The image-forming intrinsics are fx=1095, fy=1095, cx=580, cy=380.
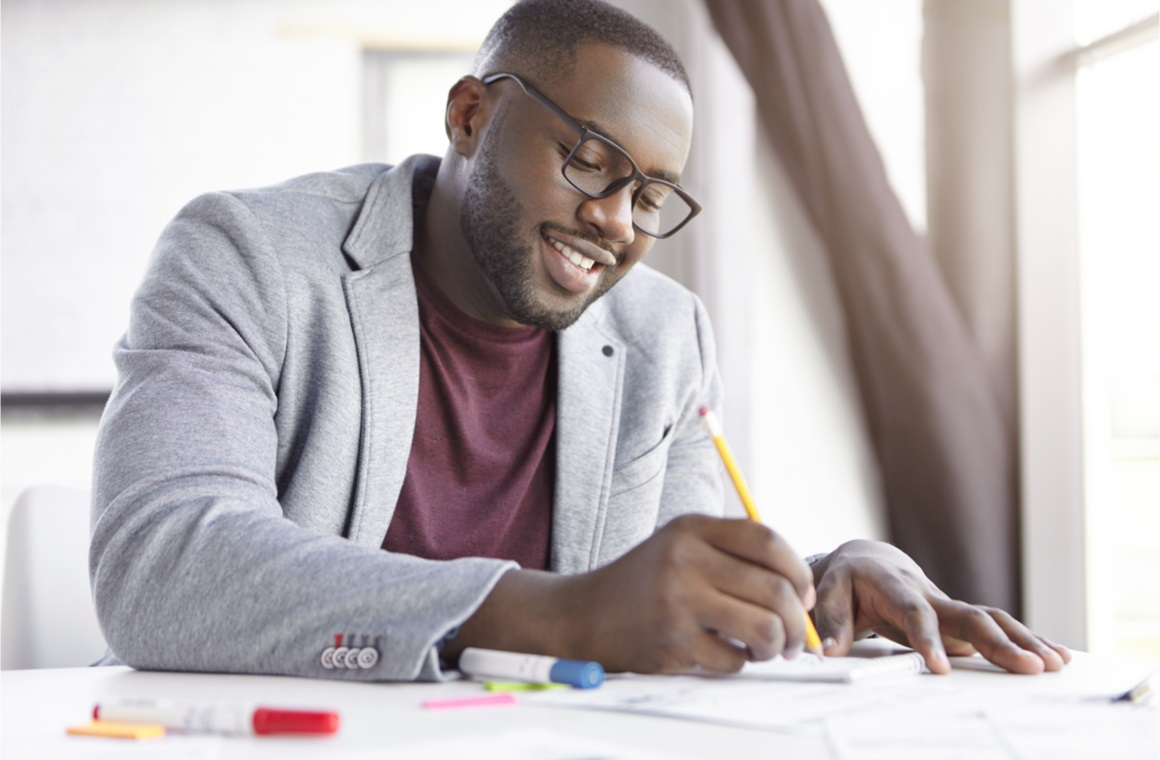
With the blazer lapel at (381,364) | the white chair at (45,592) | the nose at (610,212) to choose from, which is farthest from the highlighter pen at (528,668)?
the white chair at (45,592)

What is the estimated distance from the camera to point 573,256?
1.71 metres

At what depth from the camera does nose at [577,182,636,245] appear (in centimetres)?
163

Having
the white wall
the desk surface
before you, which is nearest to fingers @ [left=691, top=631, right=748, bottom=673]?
the desk surface

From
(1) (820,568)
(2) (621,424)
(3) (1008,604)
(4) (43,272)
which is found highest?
(4) (43,272)

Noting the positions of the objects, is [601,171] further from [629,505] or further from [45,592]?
[45,592]

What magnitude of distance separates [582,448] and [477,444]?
0.18 meters

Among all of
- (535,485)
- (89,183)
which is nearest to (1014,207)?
(535,485)

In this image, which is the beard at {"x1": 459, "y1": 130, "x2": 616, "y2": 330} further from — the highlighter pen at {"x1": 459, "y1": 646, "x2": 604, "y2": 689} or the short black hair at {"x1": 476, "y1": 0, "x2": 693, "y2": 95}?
the highlighter pen at {"x1": 459, "y1": 646, "x2": 604, "y2": 689}

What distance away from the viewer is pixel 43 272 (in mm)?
3115

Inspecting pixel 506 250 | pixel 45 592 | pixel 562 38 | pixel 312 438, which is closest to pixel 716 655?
pixel 312 438

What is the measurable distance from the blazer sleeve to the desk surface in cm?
4

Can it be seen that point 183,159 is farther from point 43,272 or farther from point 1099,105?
point 1099,105

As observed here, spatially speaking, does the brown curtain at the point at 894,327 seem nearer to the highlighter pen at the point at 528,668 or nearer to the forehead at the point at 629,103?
the forehead at the point at 629,103

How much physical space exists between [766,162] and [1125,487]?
52.2 inches
